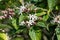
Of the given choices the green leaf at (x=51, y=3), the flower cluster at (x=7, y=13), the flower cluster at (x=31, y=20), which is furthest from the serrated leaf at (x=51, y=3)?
the flower cluster at (x=7, y=13)

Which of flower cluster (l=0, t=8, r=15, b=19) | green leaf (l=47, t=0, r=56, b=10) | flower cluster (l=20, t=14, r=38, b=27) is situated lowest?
flower cluster (l=20, t=14, r=38, b=27)

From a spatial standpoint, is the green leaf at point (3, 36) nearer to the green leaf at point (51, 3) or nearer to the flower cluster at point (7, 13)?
the flower cluster at point (7, 13)

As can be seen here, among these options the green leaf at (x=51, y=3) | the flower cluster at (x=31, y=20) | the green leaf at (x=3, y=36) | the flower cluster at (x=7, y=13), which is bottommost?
the green leaf at (x=3, y=36)

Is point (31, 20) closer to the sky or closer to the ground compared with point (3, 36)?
closer to the sky

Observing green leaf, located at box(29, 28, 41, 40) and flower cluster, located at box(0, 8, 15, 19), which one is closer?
green leaf, located at box(29, 28, 41, 40)

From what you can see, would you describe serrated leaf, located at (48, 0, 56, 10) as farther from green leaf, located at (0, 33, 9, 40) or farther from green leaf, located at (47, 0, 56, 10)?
green leaf, located at (0, 33, 9, 40)

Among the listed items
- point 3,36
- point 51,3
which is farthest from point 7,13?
point 51,3

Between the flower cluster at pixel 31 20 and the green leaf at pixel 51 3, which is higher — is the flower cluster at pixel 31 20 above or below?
below

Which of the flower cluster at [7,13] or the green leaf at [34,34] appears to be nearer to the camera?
the green leaf at [34,34]

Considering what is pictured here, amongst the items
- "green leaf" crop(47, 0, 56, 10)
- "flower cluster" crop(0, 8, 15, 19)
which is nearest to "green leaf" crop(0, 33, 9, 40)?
"flower cluster" crop(0, 8, 15, 19)

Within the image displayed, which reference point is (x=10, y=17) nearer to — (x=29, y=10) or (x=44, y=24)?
(x=29, y=10)

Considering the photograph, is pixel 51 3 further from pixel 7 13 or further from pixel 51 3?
pixel 7 13
